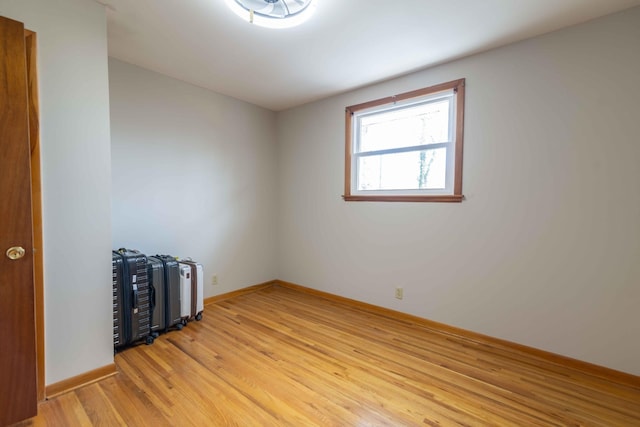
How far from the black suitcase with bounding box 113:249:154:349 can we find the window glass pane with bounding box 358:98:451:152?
258 cm

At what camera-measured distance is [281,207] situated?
13.9ft

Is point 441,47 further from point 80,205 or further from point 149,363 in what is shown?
point 149,363

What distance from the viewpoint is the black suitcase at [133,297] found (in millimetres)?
2314

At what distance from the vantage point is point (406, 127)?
300 centimetres

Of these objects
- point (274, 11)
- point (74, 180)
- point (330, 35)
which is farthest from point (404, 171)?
point (74, 180)

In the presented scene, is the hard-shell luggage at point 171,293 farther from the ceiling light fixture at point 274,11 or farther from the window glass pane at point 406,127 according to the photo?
the window glass pane at point 406,127

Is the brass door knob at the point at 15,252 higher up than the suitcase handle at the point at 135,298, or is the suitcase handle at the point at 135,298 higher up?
the brass door knob at the point at 15,252

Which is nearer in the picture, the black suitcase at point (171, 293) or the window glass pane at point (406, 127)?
the black suitcase at point (171, 293)

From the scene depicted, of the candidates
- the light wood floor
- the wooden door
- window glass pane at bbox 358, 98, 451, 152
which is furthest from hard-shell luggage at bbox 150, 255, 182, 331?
window glass pane at bbox 358, 98, 451, 152

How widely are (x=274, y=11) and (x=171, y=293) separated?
2.51 m

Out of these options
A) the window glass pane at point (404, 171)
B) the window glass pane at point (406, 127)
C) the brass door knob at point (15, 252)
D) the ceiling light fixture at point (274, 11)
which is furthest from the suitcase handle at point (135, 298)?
the window glass pane at point (406, 127)

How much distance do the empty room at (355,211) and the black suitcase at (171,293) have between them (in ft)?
0.47

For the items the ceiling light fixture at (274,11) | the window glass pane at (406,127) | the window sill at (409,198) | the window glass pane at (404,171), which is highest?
the ceiling light fixture at (274,11)

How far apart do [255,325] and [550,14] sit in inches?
137
